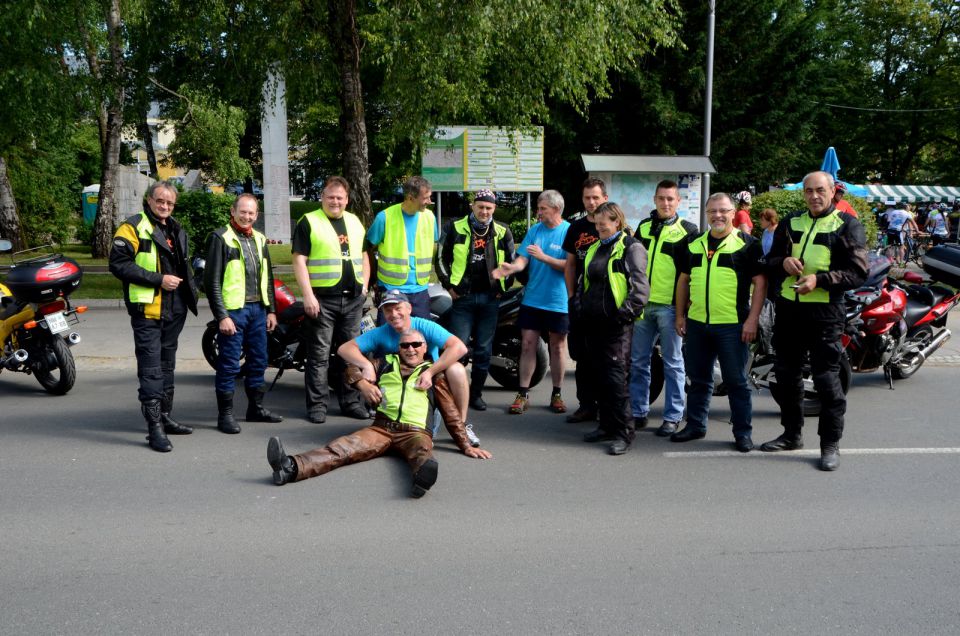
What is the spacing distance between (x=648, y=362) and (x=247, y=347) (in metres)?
3.05

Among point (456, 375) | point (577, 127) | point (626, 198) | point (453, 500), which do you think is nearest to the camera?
point (453, 500)

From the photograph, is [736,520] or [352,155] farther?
[352,155]

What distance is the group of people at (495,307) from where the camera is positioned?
18.2ft

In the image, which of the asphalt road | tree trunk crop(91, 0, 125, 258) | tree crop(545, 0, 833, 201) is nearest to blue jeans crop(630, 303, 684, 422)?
the asphalt road

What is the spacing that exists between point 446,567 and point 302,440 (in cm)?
250

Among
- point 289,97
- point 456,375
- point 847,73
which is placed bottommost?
point 456,375

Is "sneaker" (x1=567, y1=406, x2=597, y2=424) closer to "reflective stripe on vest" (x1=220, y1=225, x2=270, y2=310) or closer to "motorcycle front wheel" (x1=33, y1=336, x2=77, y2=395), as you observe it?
"reflective stripe on vest" (x1=220, y1=225, x2=270, y2=310)

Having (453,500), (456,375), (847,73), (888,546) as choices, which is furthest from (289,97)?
(847,73)

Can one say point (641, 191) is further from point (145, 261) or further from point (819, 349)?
point (145, 261)

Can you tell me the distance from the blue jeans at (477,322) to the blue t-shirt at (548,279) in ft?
1.10

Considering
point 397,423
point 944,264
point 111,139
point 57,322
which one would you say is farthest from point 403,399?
point 111,139

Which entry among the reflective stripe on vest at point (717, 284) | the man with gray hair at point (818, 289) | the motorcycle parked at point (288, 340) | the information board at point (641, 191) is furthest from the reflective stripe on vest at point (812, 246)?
the information board at point (641, 191)

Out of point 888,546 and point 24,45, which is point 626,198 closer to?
point 24,45

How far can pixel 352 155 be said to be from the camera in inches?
498
